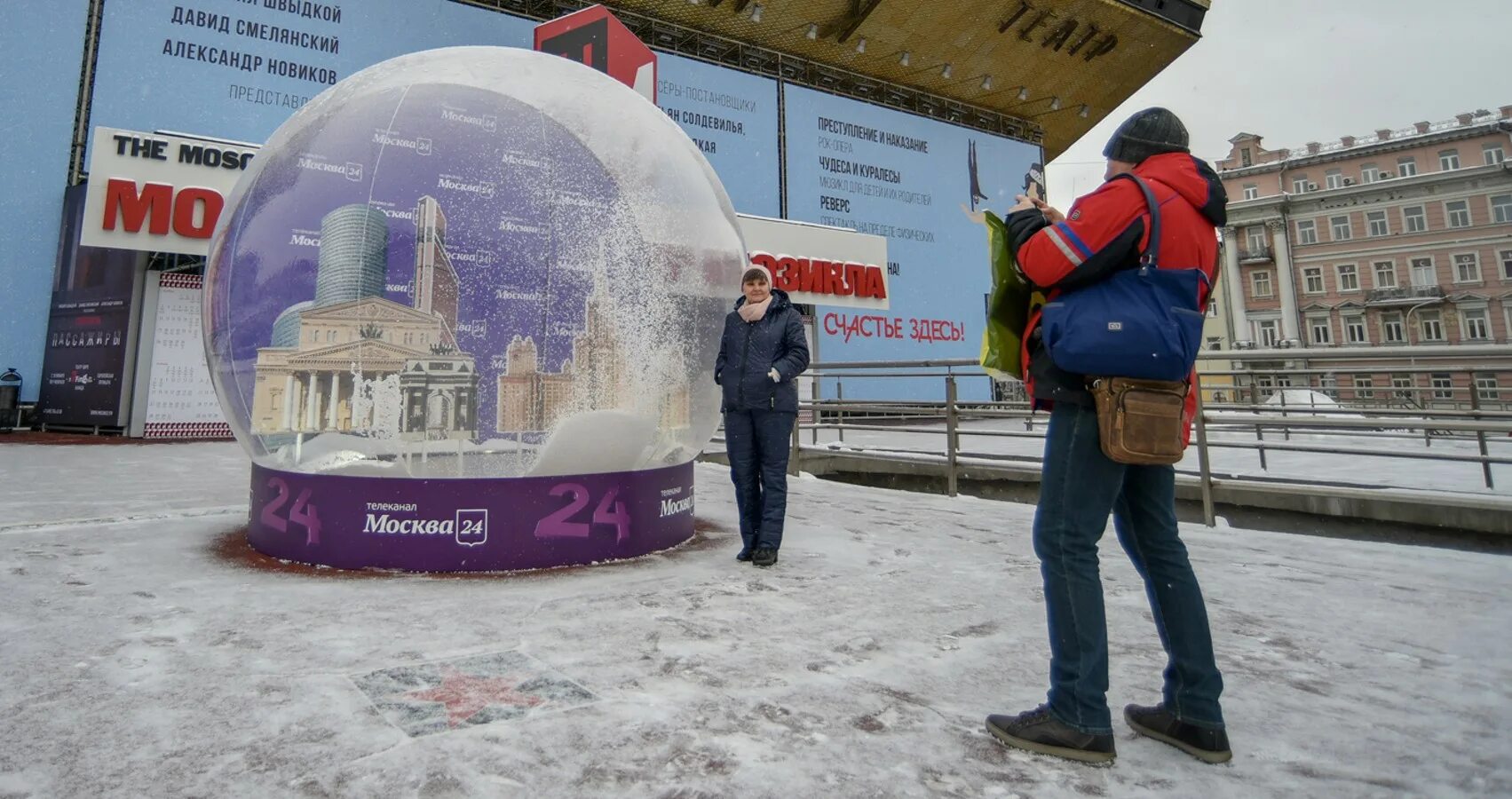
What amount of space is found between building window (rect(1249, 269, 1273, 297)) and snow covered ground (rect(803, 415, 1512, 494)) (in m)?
35.3

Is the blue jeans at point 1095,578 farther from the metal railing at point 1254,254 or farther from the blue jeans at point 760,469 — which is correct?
the metal railing at point 1254,254

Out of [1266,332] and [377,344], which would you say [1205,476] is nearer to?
[377,344]

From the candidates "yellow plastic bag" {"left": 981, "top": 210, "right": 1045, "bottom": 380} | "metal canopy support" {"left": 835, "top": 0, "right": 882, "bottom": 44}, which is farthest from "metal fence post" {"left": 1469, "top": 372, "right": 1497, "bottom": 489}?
"metal canopy support" {"left": 835, "top": 0, "right": 882, "bottom": 44}

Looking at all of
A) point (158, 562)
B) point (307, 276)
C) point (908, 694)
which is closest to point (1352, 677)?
point (908, 694)

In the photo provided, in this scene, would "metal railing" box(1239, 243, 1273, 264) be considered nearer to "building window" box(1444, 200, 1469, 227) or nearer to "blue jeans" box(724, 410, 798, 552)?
"building window" box(1444, 200, 1469, 227)

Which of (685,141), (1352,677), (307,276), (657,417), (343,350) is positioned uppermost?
(685,141)

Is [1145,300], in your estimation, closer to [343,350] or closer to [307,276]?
[343,350]

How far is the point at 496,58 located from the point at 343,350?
5.80 feet

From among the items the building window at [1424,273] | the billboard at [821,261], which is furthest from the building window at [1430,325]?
the billboard at [821,261]

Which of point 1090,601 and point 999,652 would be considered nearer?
point 1090,601

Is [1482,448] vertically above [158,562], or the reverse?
[1482,448]

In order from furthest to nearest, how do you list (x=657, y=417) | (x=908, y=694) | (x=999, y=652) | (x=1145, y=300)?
(x=657, y=417)
(x=999, y=652)
(x=908, y=694)
(x=1145, y=300)

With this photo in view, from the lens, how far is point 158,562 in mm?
3326

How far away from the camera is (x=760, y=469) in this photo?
3693mm
